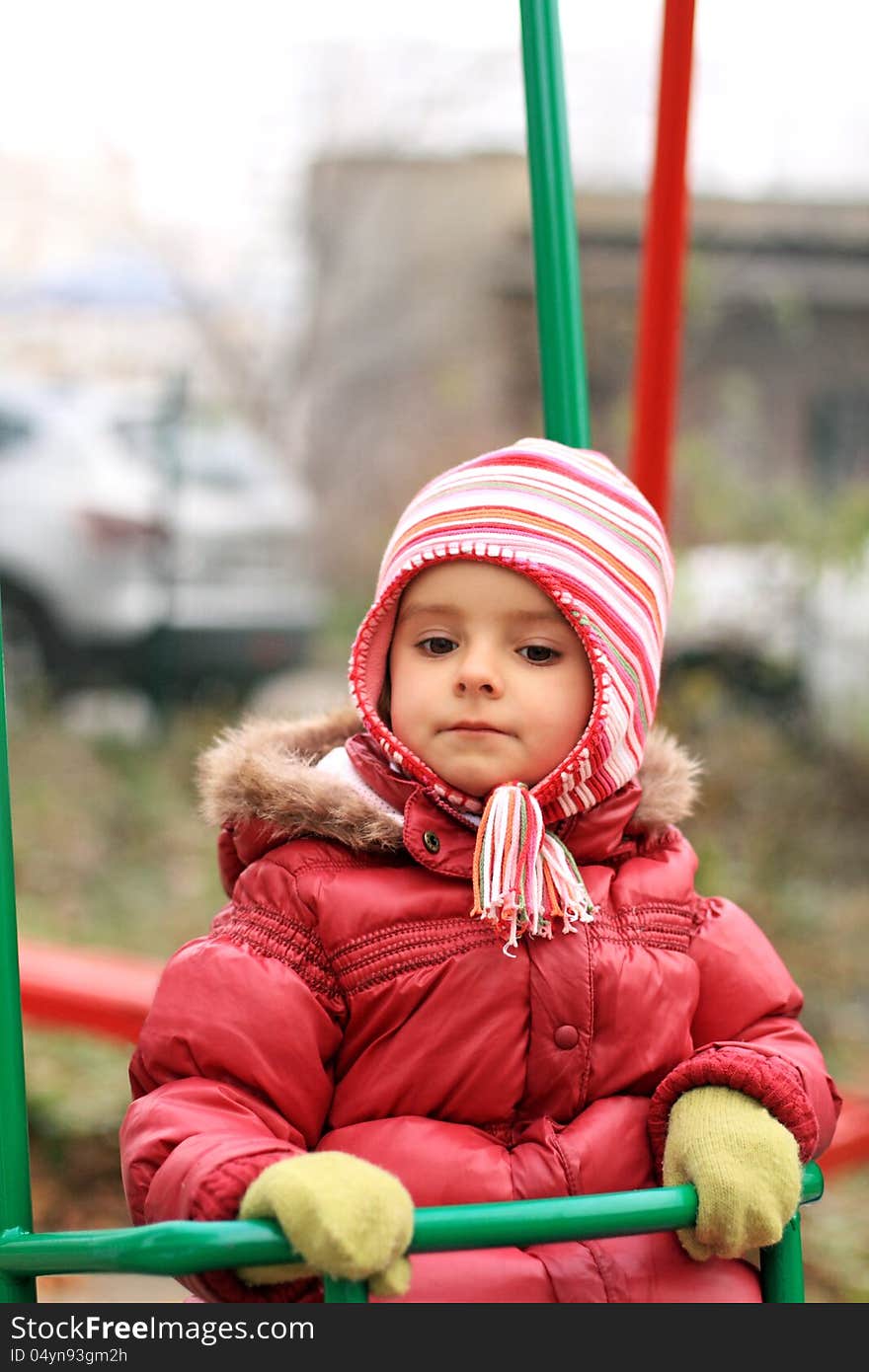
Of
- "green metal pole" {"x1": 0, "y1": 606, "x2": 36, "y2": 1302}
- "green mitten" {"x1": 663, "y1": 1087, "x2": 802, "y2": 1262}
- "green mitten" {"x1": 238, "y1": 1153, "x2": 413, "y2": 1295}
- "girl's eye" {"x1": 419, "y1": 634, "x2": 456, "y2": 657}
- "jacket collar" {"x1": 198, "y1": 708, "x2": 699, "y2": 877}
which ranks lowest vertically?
"green mitten" {"x1": 238, "y1": 1153, "x2": 413, "y2": 1295}

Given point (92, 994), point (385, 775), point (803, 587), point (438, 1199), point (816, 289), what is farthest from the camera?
point (816, 289)

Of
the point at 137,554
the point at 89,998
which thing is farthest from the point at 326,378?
the point at 89,998

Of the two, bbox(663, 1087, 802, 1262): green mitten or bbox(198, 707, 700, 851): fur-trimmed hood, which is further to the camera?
bbox(198, 707, 700, 851): fur-trimmed hood

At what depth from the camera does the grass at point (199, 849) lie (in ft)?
13.4

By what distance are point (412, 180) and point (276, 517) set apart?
48.4 inches

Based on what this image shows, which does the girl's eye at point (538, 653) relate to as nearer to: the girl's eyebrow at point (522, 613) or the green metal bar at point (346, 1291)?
the girl's eyebrow at point (522, 613)

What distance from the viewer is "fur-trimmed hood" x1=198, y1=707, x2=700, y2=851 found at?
1.51 m

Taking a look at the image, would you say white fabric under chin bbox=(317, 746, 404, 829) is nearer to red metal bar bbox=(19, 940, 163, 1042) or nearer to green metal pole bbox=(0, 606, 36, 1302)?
green metal pole bbox=(0, 606, 36, 1302)

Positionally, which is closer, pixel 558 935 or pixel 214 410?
pixel 558 935

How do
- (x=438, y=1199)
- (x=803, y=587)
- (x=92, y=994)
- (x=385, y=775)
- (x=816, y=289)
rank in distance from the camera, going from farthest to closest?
(x=816, y=289) → (x=803, y=587) → (x=92, y=994) → (x=385, y=775) → (x=438, y=1199)

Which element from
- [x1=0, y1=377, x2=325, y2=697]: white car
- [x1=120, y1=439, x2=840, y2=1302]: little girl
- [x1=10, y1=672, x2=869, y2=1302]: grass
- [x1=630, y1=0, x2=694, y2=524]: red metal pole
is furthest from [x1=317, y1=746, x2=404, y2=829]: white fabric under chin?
[x1=0, y1=377, x2=325, y2=697]: white car

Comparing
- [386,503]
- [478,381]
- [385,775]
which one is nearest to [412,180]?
[478,381]

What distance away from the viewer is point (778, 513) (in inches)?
203

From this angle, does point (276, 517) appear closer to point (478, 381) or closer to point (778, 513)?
point (478, 381)
